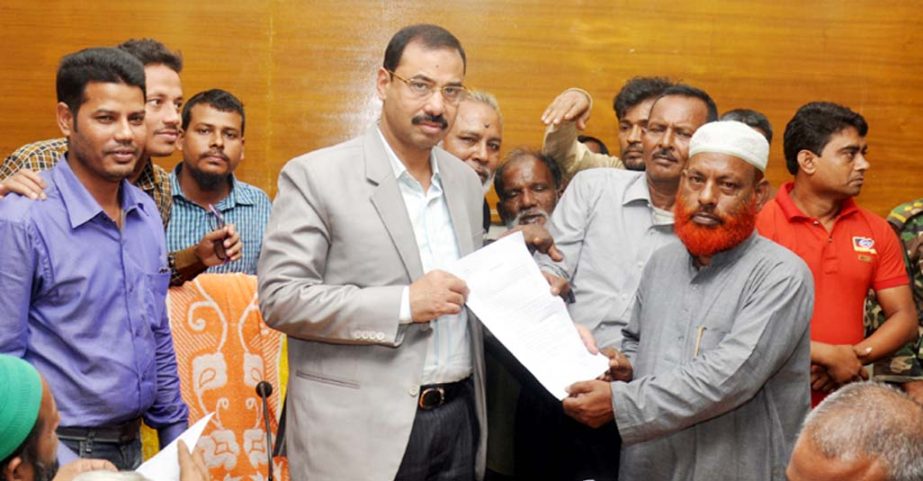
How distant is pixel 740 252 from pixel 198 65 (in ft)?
11.2

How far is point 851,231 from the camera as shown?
388cm

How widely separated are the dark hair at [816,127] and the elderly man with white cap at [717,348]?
125 centimetres

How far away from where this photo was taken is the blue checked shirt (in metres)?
3.88

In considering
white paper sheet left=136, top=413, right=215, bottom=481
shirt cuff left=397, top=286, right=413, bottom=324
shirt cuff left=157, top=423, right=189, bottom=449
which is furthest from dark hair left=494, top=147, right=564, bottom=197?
white paper sheet left=136, top=413, right=215, bottom=481

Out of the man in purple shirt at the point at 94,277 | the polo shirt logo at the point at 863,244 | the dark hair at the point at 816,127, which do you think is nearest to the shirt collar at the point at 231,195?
the man in purple shirt at the point at 94,277

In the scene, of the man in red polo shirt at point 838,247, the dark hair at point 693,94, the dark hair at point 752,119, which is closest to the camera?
the dark hair at point 693,94

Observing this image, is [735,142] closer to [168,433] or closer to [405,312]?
[405,312]

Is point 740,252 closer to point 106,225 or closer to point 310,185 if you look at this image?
point 310,185

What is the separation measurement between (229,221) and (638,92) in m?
1.89

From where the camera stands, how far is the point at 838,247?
12.5ft

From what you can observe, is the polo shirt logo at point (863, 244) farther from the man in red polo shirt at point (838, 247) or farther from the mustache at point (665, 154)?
the mustache at point (665, 154)

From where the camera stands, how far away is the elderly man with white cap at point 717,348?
262 cm

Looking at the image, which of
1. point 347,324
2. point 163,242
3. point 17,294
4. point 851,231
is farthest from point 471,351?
point 851,231

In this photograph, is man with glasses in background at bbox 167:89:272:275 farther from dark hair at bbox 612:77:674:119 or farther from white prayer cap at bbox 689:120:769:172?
white prayer cap at bbox 689:120:769:172
